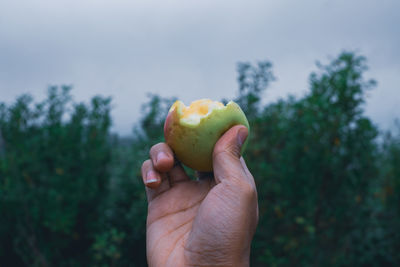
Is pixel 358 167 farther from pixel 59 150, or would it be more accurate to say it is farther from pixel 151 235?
pixel 59 150

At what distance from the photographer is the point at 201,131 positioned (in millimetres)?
1823

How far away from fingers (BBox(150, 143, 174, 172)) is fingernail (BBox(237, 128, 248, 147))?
38cm

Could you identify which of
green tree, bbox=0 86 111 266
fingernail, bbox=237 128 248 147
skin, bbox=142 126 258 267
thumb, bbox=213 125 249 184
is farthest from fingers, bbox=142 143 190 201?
green tree, bbox=0 86 111 266

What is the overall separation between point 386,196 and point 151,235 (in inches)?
109

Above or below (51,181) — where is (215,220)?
below

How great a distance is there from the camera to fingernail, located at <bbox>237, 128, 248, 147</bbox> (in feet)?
5.84

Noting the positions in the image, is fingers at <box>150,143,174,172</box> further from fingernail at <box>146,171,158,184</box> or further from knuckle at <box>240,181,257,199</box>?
knuckle at <box>240,181,257,199</box>

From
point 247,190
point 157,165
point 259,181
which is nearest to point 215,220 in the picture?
point 247,190

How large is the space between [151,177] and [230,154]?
46cm

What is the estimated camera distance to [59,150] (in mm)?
3346

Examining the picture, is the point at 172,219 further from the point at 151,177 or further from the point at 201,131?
the point at 201,131

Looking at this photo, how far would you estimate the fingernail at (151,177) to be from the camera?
188cm

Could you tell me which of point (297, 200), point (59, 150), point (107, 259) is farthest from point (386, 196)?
point (59, 150)

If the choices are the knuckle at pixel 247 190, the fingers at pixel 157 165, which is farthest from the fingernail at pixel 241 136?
the fingers at pixel 157 165
